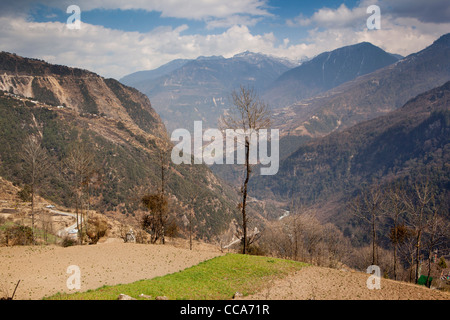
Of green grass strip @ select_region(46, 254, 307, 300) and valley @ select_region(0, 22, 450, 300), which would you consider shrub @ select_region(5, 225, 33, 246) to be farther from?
green grass strip @ select_region(46, 254, 307, 300)

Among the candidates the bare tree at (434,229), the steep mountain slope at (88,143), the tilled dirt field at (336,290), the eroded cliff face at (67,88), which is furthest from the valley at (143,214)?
the eroded cliff face at (67,88)

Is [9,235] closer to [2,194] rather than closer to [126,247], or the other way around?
[126,247]

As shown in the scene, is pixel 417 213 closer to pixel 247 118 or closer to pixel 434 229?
pixel 434 229

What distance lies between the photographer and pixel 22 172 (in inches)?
2490

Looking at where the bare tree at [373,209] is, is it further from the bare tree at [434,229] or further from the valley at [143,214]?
the bare tree at [434,229]

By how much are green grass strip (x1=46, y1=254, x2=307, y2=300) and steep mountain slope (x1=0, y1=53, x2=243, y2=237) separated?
15771 mm

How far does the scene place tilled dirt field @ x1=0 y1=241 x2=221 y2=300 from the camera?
54.4 ft

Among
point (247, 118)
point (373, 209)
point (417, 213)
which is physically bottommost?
point (417, 213)

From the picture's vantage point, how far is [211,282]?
17.3 metres

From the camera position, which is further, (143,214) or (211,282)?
(143,214)

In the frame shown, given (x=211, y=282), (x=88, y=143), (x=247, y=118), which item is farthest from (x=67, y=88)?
(x=211, y=282)

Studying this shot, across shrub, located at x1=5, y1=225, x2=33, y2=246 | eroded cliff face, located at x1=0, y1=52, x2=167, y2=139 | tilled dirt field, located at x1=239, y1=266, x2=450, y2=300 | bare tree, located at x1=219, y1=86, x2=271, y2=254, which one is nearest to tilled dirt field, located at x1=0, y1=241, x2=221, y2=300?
shrub, located at x1=5, y1=225, x2=33, y2=246

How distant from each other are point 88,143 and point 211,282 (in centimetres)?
7865
